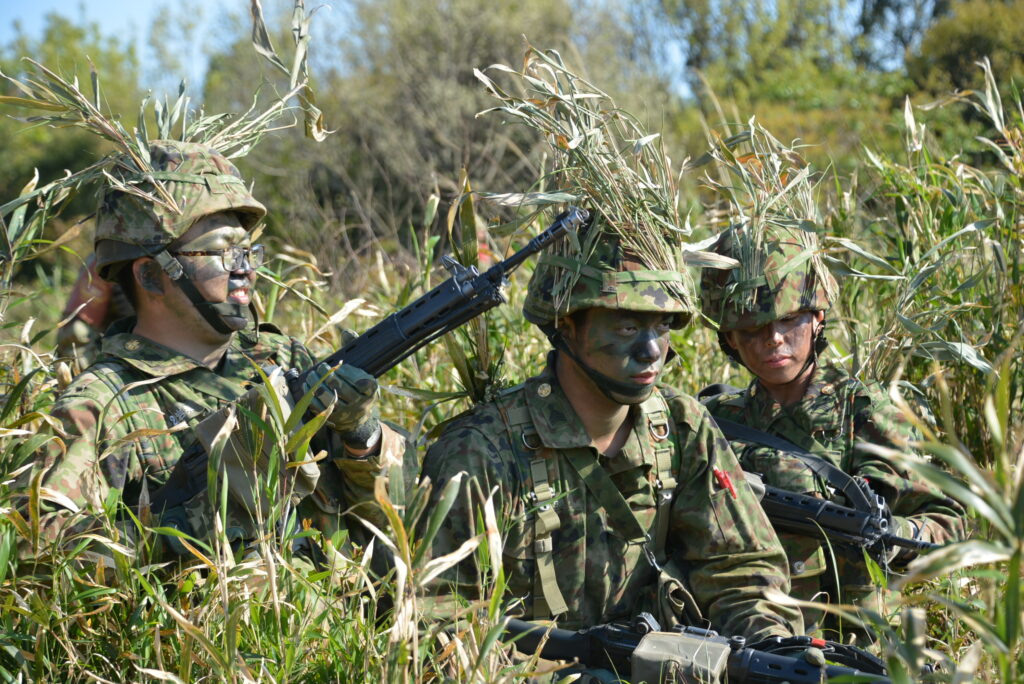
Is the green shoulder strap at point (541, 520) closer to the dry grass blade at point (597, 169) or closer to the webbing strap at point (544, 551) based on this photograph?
the webbing strap at point (544, 551)

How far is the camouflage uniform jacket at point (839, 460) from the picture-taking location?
4.12 m

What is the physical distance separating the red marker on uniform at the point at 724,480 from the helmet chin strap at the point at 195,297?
1.83 metres

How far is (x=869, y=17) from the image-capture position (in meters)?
28.9

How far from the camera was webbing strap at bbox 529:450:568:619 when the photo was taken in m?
3.56

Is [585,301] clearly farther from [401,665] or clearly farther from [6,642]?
[6,642]

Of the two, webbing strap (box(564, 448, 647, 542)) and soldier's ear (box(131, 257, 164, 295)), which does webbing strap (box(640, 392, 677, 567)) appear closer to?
webbing strap (box(564, 448, 647, 542))

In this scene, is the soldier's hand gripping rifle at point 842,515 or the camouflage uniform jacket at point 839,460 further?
the camouflage uniform jacket at point 839,460

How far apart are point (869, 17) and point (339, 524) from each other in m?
28.6

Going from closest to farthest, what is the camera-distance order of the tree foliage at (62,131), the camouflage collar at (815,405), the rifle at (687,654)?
the rifle at (687,654) < the camouflage collar at (815,405) < the tree foliage at (62,131)

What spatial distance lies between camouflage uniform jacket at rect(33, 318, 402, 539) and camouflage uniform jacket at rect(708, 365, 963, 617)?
61.7 inches

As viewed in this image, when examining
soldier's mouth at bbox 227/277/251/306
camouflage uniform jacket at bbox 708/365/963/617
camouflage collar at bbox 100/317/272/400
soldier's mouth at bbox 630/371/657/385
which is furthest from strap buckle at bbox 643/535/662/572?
soldier's mouth at bbox 227/277/251/306

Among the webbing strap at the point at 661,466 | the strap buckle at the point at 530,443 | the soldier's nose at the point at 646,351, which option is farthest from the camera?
the webbing strap at the point at 661,466

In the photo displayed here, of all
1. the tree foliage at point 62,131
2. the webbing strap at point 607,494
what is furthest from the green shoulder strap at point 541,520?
the tree foliage at point 62,131

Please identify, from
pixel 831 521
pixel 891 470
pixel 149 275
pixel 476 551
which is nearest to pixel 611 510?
pixel 476 551
